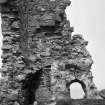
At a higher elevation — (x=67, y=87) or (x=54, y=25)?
(x=54, y=25)

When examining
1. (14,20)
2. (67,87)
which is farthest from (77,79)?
(14,20)

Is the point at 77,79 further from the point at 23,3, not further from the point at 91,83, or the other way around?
the point at 23,3

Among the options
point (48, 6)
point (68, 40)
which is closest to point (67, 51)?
point (68, 40)

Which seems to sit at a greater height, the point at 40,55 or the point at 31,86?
the point at 40,55

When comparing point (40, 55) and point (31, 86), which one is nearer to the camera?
point (40, 55)

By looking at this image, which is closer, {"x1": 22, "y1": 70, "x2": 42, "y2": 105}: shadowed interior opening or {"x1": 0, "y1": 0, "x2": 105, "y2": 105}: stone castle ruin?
Answer: {"x1": 0, "y1": 0, "x2": 105, "y2": 105}: stone castle ruin

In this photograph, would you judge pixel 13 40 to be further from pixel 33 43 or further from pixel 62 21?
pixel 62 21

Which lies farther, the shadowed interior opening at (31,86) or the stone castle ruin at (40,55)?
the shadowed interior opening at (31,86)

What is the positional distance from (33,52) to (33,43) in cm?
38

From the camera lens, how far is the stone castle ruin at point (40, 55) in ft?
61.7

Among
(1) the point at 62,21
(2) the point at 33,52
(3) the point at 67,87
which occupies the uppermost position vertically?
(1) the point at 62,21

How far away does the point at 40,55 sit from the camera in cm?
1920

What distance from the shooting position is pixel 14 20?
19453 mm

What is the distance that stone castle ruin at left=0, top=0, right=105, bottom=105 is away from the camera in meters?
18.8
